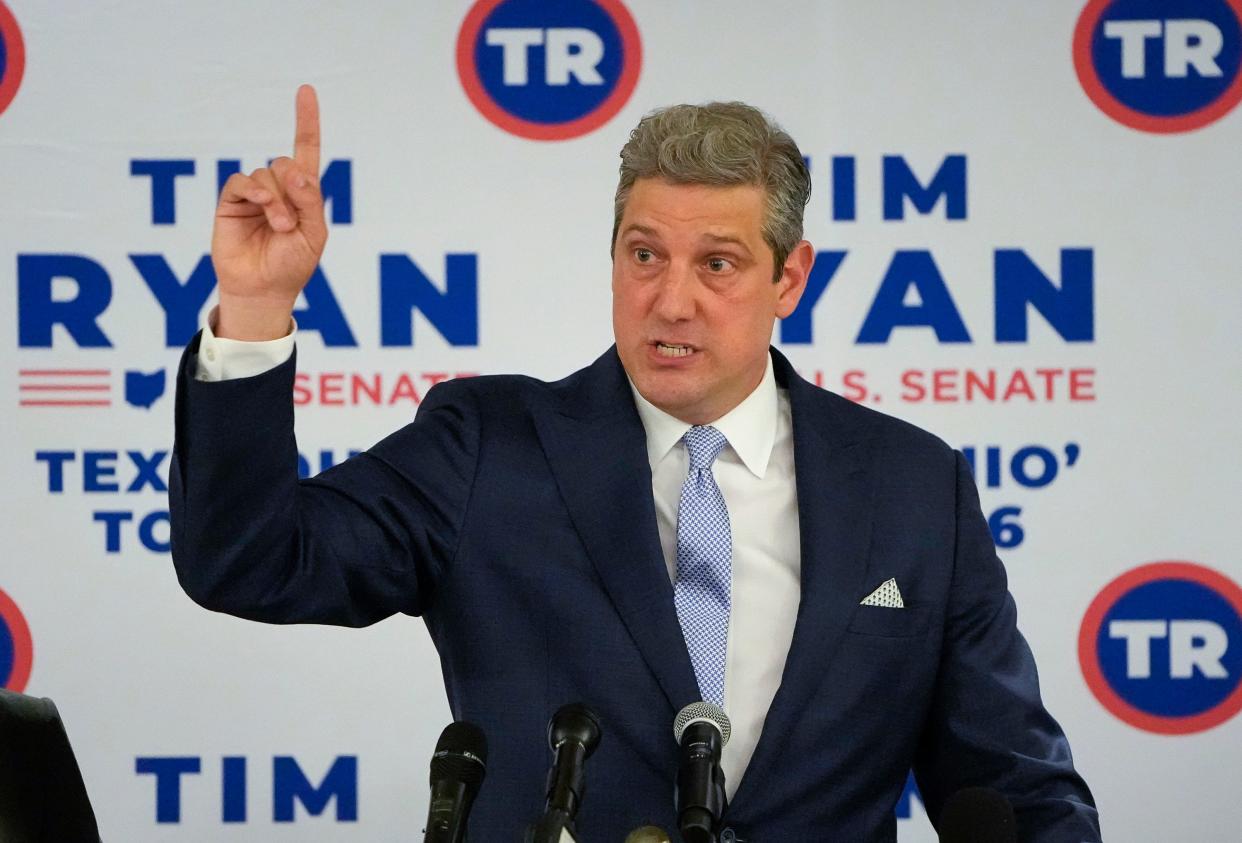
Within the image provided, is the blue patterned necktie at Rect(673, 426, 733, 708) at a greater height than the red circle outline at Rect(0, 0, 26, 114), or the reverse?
the red circle outline at Rect(0, 0, 26, 114)

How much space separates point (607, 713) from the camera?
1.97 m

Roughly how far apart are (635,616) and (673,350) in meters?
0.37

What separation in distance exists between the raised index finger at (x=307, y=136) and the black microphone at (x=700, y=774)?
2.40 ft

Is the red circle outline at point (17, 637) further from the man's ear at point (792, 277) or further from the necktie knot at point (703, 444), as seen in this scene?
the man's ear at point (792, 277)

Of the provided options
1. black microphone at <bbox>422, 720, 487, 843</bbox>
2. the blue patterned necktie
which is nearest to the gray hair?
the blue patterned necktie

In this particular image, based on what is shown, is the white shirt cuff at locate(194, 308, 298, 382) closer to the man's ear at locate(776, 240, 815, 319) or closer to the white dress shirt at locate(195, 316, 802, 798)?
the white dress shirt at locate(195, 316, 802, 798)

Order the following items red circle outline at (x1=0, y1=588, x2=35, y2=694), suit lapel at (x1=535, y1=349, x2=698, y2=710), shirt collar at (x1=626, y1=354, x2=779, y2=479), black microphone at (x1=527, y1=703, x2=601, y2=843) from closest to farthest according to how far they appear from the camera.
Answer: black microphone at (x1=527, y1=703, x2=601, y2=843)
suit lapel at (x1=535, y1=349, x2=698, y2=710)
shirt collar at (x1=626, y1=354, x2=779, y2=479)
red circle outline at (x1=0, y1=588, x2=35, y2=694)

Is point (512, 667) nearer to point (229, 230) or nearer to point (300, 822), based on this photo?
point (229, 230)

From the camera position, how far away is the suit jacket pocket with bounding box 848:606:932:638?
2.03 meters

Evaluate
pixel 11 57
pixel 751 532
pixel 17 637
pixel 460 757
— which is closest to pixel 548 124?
pixel 11 57

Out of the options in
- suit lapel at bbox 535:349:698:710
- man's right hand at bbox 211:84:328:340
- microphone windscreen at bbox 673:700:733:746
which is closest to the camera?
microphone windscreen at bbox 673:700:733:746

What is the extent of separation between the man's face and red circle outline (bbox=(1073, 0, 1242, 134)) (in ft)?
5.37

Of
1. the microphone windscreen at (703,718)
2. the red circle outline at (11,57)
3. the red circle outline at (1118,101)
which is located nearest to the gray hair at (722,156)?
the microphone windscreen at (703,718)

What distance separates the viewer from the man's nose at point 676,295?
2020 millimetres
